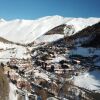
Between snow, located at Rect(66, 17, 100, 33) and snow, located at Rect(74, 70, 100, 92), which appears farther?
snow, located at Rect(66, 17, 100, 33)

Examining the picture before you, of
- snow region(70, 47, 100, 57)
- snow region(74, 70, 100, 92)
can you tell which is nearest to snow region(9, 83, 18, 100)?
snow region(74, 70, 100, 92)

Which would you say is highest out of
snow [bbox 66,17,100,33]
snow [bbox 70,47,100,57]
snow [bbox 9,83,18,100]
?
snow [bbox 66,17,100,33]

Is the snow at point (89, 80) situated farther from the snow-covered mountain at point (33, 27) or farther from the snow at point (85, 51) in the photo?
the snow-covered mountain at point (33, 27)

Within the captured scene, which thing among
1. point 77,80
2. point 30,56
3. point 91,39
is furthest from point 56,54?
point 77,80

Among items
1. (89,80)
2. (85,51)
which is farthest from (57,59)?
(89,80)

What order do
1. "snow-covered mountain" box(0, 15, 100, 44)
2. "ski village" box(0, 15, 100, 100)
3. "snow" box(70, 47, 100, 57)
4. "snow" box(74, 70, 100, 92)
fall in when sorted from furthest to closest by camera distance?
"snow-covered mountain" box(0, 15, 100, 44) < "snow" box(70, 47, 100, 57) < "snow" box(74, 70, 100, 92) < "ski village" box(0, 15, 100, 100)

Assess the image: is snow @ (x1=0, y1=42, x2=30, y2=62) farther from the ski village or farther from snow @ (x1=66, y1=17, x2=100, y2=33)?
snow @ (x1=66, y1=17, x2=100, y2=33)

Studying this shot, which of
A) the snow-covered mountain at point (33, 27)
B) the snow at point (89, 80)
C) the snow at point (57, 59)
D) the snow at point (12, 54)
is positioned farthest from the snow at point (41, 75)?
the snow-covered mountain at point (33, 27)
